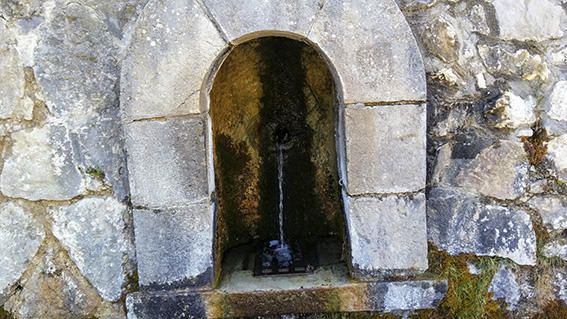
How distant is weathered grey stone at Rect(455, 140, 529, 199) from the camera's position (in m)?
2.42

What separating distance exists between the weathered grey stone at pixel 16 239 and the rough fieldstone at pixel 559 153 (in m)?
2.32

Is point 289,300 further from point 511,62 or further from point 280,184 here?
point 511,62

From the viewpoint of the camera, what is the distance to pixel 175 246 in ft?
7.93

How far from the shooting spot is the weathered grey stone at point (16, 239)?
246 centimetres

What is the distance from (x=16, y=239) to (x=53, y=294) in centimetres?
30

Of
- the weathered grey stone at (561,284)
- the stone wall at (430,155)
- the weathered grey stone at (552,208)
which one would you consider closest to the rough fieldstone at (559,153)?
the stone wall at (430,155)

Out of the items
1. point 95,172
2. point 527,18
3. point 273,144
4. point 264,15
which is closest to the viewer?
point 264,15

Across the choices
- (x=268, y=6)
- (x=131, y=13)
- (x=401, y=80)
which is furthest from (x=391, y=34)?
(x=131, y=13)

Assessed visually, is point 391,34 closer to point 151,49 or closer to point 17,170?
point 151,49

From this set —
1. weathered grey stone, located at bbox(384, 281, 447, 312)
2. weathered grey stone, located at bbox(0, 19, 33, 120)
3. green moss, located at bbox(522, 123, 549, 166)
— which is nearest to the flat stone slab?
weathered grey stone, located at bbox(384, 281, 447, 312)

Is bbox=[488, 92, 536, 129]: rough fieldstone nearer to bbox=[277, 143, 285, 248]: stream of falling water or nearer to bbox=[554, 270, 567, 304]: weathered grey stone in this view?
bbox=[554, 270, 567, 304]: weathered grey stone

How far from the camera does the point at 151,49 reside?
2268mm

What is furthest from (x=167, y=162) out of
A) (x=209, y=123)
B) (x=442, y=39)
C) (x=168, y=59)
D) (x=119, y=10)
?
(x=442, y=39)

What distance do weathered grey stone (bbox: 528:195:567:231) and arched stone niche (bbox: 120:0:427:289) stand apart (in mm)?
537
